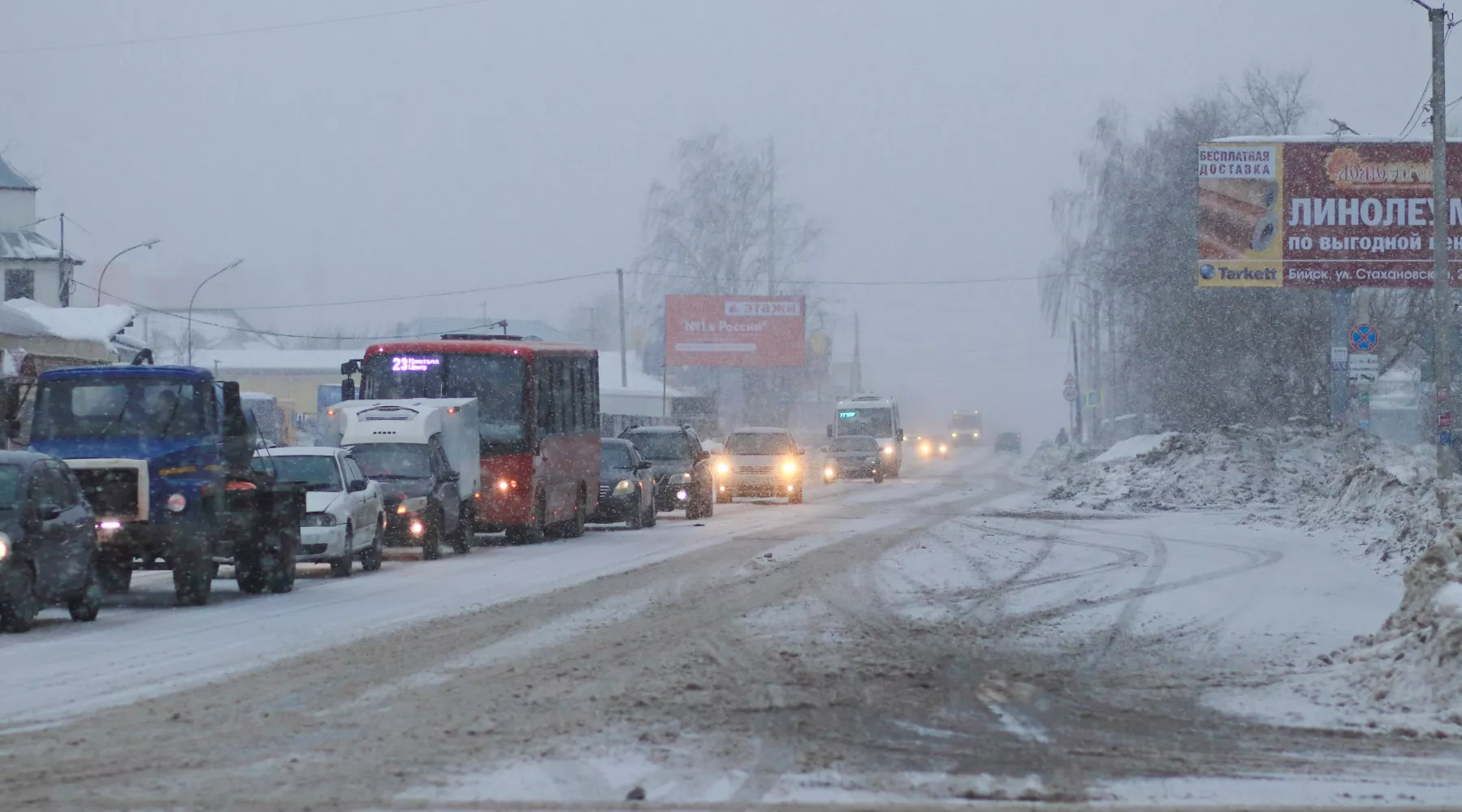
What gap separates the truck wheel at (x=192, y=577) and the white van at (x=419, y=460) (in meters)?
5.89

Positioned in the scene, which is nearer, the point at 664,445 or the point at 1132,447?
the point at 664,445

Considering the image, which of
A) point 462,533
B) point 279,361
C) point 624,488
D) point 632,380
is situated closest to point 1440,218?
point 624,488

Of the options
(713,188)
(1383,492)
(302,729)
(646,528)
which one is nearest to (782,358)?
(713,188)

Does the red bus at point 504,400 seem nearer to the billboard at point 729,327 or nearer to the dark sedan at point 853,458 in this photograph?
the dark sedan at point 853,458

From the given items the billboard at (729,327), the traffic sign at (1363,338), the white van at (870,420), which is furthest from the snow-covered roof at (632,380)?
the traffic sign at (1363,338)

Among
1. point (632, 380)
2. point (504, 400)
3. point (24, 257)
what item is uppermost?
point (24, 257)

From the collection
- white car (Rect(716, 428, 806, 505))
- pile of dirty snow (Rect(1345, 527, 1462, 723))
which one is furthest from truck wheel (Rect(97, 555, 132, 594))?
white car (Rect(716, 428, 806, 505))

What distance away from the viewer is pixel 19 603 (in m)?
14.2

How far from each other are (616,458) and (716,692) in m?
22.6

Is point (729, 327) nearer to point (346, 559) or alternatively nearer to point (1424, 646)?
point (346, 559)

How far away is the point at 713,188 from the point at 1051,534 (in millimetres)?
→ 59740

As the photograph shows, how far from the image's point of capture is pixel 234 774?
8117 millimetres

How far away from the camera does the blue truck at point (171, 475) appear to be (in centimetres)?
1691

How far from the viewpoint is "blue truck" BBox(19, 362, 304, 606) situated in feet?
55.5
